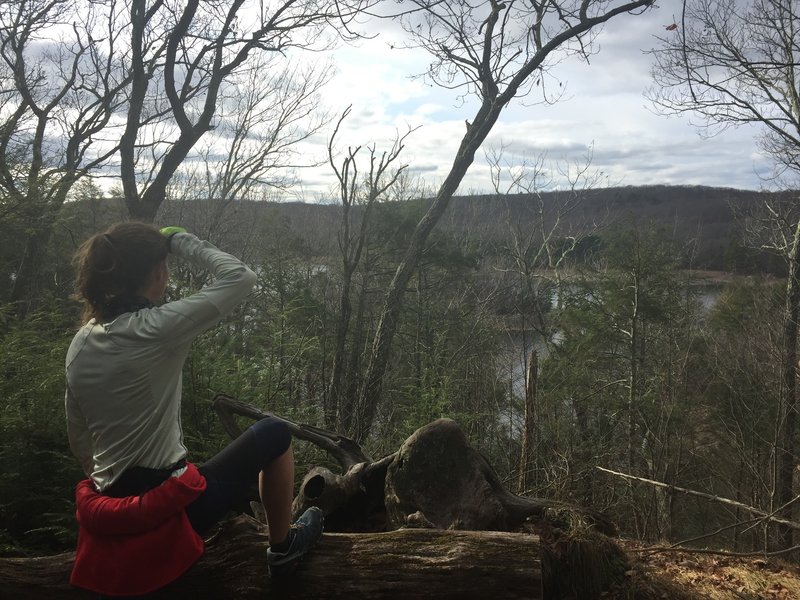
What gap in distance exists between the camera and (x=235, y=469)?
7.63ft

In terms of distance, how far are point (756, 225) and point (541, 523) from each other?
19.2 m

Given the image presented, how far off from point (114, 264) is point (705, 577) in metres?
4.42

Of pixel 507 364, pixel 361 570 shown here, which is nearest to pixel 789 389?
pixel 507 364

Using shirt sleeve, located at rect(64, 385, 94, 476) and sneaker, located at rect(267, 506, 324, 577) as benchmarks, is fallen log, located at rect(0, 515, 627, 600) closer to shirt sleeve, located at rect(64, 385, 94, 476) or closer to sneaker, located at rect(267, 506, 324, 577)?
sneaker, located at rect(267, 506, 324, 577)

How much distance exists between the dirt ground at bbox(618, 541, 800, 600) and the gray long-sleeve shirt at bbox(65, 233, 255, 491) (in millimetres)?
2882

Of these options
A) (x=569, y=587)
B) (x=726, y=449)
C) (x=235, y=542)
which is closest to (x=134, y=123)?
(x=235, y=542)

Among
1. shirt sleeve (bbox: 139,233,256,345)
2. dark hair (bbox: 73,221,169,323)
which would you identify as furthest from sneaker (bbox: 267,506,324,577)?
dark hair (bbox: 73,221,169,323)

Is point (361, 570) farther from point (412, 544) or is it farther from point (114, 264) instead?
point (114, 264)

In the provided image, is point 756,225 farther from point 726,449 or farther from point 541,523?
point 541,523

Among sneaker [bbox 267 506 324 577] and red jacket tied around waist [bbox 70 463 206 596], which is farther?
sneaker [bbox 267 506 324 577]

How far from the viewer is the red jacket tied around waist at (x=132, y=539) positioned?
2.05 metres

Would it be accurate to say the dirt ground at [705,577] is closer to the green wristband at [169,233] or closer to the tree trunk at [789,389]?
the green wristband at [169,233]

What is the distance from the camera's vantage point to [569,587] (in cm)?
341

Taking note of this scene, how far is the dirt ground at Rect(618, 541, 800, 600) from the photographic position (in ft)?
11.9
